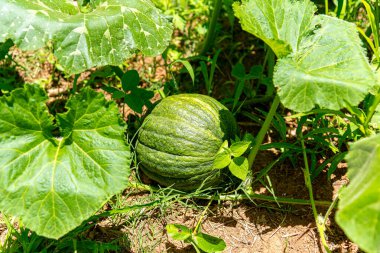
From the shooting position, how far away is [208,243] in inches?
110

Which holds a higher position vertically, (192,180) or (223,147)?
(223,147)

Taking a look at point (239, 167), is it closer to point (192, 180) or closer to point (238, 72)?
point (192, 180)

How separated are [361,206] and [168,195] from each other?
1.47 m

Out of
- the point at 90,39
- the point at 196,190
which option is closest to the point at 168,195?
the point at 196,190

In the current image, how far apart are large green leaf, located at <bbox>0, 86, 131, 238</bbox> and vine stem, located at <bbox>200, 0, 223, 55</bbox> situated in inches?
58.0

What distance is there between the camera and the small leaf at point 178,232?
9.08ft

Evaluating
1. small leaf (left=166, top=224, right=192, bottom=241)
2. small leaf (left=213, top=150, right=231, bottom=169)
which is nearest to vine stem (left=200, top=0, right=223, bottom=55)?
small leaf (left=213, top=150, right=231, bottom=169)

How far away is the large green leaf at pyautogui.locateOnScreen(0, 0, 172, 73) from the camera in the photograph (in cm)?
273

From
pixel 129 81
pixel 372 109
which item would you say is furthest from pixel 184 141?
pixel 372 109

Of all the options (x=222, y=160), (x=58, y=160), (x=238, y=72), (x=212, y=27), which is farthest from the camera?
(x=212, y=27)

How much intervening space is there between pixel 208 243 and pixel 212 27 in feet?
5.98

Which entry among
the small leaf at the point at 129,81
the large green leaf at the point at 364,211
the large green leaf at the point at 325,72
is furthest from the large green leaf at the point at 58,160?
the large green leaf at the point at 364,211

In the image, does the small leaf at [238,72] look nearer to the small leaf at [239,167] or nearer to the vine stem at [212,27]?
the vine stem at [212,27]

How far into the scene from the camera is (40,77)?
399 cm
